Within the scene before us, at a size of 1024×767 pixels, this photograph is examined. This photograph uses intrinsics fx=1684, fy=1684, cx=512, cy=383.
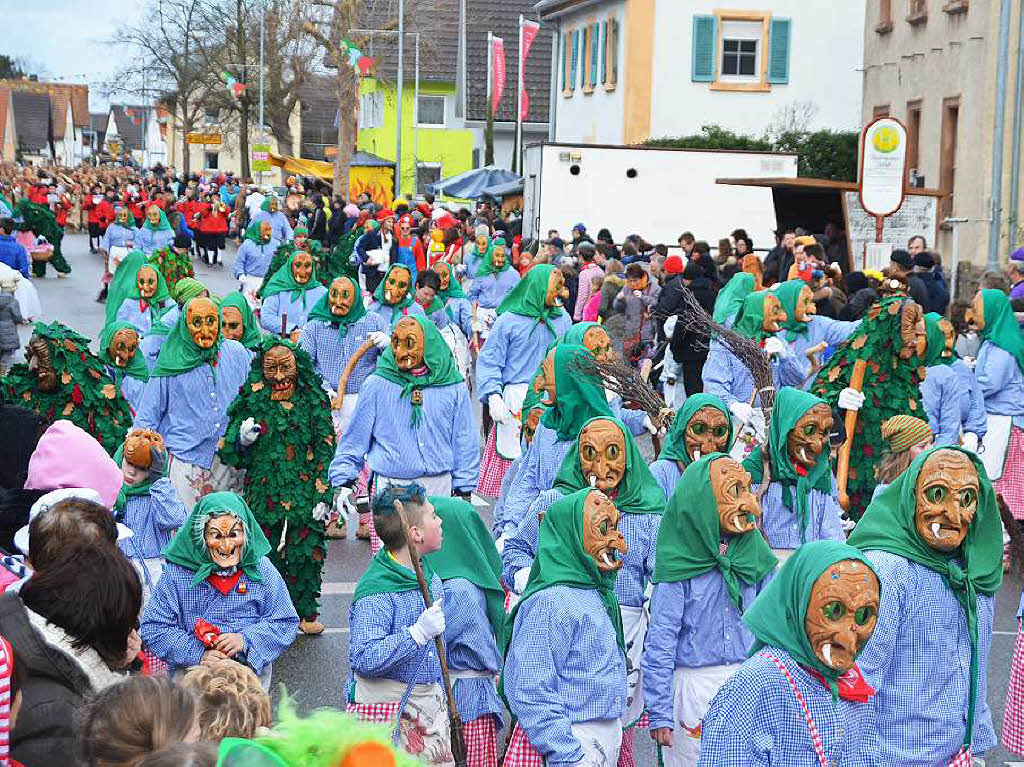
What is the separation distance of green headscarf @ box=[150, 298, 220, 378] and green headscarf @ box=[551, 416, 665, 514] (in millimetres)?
4053

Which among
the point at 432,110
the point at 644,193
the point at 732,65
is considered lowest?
the point at 644,193

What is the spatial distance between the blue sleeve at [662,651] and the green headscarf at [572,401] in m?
2.25

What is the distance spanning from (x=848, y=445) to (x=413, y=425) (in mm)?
2404

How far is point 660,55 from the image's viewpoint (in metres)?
41.0

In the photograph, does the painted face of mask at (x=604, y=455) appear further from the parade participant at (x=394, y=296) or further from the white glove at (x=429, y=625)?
the parade participant at (x=394, y=296)

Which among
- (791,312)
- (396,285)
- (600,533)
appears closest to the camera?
(600,533)

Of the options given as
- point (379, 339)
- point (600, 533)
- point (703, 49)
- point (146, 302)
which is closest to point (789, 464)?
point (600, 533)

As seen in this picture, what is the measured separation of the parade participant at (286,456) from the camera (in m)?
9.05

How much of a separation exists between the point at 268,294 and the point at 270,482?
6176 millimetres

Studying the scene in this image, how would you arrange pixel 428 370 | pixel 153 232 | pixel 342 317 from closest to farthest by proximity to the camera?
pixel 428 370 < pixel 342 317 < pixel 153 232

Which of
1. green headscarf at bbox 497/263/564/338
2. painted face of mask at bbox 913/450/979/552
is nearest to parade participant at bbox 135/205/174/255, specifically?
green headscarf at bbox 497/263/564/338

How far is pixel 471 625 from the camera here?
20.6 ft

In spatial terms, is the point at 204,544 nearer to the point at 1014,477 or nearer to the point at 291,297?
the point at 1014,477

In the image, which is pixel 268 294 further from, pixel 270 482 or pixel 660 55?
pixel 660 55
